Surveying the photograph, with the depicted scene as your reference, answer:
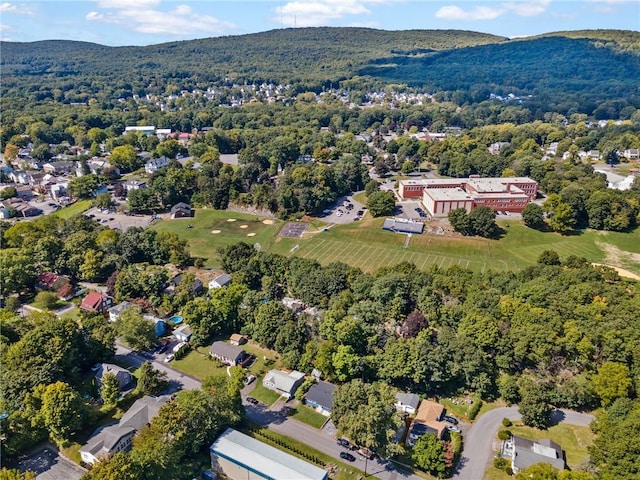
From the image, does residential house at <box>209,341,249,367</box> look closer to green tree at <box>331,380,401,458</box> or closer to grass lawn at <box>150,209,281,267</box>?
green tree at <box>331,380,401,458</box>

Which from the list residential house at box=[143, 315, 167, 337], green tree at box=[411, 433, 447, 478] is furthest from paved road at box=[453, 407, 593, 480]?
residential house at box=[143, 315, 167, 337]

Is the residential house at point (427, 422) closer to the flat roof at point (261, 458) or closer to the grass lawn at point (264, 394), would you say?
the flat roof at point (261, 458)

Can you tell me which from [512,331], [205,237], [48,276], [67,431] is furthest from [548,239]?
[48,276]

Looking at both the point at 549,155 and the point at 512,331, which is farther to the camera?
the point at 549,155

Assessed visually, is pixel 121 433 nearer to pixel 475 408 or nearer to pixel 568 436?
pixel 475 408

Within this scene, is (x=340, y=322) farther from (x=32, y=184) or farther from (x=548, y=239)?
(x=32, y=184)
